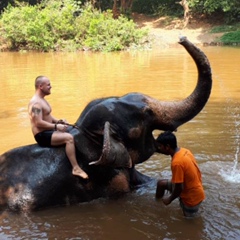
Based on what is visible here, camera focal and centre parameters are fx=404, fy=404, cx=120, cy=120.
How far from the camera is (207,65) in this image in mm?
3846

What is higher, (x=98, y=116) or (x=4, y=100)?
(x=98, y=116)

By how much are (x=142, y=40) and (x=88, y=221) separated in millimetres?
27404

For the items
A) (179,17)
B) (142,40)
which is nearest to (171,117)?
(142,40)

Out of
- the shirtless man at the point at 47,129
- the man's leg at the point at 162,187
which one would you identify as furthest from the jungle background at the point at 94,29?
the man's leg at the point at 162,187

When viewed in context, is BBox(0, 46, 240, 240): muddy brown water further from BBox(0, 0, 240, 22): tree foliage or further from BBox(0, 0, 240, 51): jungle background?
BBox(0, 0, 240, 22): tree foliage

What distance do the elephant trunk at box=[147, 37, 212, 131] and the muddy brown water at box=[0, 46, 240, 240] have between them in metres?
1.07

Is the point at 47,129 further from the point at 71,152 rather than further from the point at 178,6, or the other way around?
the point at 178,6

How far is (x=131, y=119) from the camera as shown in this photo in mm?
4066

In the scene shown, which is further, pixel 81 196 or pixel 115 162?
pixel 81 196

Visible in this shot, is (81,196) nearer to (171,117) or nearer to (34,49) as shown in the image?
(171,117)

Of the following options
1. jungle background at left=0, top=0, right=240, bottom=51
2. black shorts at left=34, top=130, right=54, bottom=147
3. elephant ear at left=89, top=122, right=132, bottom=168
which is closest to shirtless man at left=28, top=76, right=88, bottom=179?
black shorts at left=34, top=130, right=54, bottom=147

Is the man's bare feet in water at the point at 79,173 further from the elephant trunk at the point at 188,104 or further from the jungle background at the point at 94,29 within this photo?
the jungle background at the point at 94,29

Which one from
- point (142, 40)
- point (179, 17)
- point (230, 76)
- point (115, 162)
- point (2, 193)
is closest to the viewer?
point (115, 162)

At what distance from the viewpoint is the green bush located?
99.3 ft
